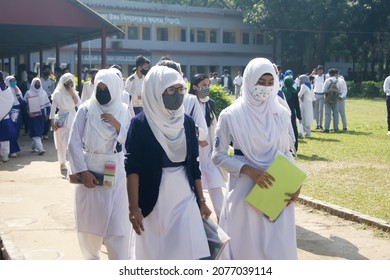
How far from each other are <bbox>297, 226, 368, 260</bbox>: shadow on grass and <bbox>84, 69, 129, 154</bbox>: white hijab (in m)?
2.32

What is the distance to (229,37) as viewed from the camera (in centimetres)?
5447

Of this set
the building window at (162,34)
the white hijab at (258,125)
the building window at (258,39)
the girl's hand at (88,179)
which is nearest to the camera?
the white hijab at (258,125)

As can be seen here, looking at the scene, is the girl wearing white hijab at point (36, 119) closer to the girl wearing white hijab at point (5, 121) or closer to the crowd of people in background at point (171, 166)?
the girl wearing white hijab at point (5, 121)

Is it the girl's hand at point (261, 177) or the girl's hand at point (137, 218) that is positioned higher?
the girl's hand at point (261, 177)

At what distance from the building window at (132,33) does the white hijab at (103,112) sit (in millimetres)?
43473

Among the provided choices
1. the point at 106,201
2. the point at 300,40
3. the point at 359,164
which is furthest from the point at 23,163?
the point at 300,40

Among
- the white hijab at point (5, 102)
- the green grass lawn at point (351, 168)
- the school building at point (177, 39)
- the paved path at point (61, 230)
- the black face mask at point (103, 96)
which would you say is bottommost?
the paved path at point (61, 230)

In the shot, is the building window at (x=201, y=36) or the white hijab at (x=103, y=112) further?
the building window at (x=201, y=36)

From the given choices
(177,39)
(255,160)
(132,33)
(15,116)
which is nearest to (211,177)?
(255,160)

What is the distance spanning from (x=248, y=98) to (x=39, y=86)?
10.6 m

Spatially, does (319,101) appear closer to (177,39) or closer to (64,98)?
(64,98)

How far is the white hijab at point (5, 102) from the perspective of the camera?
12391 millimetres

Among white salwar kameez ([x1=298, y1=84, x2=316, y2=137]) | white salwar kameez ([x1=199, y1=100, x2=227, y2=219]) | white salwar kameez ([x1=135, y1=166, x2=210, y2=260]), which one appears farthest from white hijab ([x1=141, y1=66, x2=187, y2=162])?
white salwar kameez ([x1=298, y1=84, x2=316, y2=137])

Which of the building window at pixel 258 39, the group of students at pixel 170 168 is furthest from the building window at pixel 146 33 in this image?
the group of students at pixel 170 168
